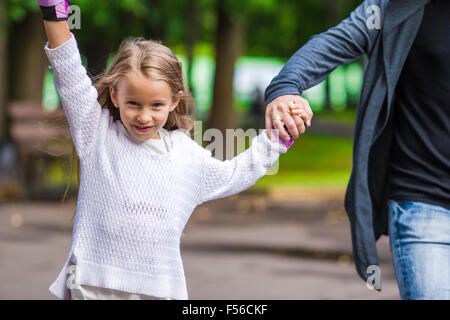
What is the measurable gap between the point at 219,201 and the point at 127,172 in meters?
11.5

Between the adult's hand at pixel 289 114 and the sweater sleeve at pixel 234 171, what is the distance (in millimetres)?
218

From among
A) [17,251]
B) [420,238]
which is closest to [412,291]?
[420,238]

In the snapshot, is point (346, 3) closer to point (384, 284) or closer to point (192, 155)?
point (384, 284)

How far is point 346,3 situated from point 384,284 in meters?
19.5

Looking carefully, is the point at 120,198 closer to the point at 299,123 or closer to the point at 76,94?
the point at 76,94

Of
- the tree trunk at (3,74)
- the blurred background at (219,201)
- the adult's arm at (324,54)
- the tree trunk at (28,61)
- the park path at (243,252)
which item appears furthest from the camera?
the tree trunk at (28,61)

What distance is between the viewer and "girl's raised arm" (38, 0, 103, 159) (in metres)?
3.26

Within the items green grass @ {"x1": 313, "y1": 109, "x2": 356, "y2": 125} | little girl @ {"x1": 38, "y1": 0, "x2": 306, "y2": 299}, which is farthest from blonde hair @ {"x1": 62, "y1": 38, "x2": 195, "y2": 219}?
green grass @ {"x1": 313, "y1": 109, "x2": 356, "y2": 125}

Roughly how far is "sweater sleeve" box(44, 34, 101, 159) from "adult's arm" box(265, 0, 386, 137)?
0.64 metres

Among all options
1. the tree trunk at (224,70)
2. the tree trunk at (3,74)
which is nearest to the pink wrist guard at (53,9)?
the tree trunk at (3,74)

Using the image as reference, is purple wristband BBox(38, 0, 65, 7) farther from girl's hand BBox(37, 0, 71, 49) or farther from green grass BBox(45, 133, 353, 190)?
green grass BBox(45, 133, 353, 190)

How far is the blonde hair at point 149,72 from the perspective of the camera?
3.38 meters

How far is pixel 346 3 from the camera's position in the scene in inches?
1040

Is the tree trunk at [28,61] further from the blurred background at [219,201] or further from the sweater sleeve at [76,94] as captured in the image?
the sweater sleeve at [76,94]
